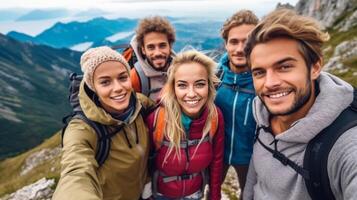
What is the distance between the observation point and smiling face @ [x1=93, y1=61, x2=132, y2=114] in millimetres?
5988

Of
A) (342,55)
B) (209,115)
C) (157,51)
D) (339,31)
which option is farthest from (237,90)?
(339,31)

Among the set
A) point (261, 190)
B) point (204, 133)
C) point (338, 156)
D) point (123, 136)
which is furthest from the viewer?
point (204, 133)

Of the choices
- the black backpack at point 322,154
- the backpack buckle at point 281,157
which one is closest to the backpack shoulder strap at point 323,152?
the black backpack at point 322,154

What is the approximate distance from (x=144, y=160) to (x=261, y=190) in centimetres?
229

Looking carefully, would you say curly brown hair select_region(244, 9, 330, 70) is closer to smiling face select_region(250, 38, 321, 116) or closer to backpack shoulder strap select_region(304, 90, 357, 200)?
smiling face select_region(250, 38, 321, 116)

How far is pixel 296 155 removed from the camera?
14.8 ft

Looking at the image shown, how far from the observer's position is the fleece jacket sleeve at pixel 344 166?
12.4 feet

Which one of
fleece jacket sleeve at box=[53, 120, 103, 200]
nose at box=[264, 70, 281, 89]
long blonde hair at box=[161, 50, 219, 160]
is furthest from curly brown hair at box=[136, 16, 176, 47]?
nose at box=[264, 70, 281, 89]

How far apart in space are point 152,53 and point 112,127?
3.62 metres

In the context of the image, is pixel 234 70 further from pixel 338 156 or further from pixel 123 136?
pixel 338 156

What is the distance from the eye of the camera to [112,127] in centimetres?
588

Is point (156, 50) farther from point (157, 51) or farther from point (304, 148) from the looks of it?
point (304, 148)

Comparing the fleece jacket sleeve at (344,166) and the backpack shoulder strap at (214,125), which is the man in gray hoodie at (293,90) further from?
the backpack shoulder strap at (214,125)

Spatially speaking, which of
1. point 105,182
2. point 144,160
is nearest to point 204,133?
point 144,160
